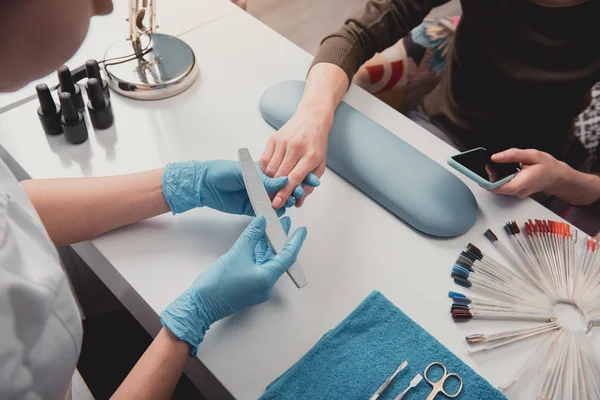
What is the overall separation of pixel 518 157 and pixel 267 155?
1.45ft

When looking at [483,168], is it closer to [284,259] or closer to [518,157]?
[518,157]

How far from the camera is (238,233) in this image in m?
0.86

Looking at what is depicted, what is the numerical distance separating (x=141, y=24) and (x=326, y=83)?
39cm

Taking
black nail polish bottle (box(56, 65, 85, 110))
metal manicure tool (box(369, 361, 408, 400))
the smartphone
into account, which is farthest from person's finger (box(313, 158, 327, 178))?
black nail polish bottle (box(56, 65, 85, 110))

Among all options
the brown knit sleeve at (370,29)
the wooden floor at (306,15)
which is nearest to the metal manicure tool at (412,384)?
the brown knit sleeve at (370,29)

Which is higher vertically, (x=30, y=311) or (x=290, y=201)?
(x=30, y=311)

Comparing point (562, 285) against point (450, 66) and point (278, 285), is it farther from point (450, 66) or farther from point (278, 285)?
point (450, 66)

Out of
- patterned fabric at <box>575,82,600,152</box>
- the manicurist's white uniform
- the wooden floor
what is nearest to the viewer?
the manicurist's white uniform

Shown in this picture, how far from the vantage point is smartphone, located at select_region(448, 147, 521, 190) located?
0.86 meters

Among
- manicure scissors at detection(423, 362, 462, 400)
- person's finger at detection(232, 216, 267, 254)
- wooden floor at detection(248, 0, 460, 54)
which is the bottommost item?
wooden floor at detection(248, 0, 460, 54)

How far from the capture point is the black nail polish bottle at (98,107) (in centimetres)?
93

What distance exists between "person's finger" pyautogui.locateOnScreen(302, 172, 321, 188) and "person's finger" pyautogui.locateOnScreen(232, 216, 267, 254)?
0.43 feet

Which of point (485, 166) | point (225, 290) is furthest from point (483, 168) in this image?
point (225, 290)

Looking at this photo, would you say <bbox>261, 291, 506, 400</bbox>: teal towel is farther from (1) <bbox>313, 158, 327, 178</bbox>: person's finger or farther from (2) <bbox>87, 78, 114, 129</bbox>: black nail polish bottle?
(2) <bbox>87, 78, 114, 129</bbox>: black nail polish bottle
